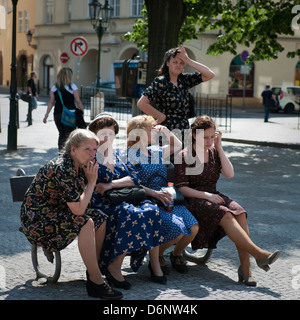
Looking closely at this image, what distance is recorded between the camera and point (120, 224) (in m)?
5.39

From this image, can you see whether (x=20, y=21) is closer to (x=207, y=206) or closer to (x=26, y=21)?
(x=26, y=21)

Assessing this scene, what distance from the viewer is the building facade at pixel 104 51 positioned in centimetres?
4106

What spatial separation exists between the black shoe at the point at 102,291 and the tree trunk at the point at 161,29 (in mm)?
9278

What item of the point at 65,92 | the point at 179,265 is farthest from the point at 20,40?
the point at 179,265

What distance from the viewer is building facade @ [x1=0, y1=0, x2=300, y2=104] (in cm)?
4106

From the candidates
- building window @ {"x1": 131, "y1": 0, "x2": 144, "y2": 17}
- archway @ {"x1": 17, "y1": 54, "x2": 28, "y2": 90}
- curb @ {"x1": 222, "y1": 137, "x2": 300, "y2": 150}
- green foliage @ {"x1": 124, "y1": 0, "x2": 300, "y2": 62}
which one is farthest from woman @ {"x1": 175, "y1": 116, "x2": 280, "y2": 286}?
archway @ {"x1": 17, "y1": 54, "x2": 28, "y2": 90}

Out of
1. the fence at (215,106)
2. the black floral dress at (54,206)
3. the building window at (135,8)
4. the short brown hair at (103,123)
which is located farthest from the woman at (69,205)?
the building window at (135,8)

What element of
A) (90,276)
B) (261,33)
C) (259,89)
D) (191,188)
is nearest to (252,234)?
(191,188)

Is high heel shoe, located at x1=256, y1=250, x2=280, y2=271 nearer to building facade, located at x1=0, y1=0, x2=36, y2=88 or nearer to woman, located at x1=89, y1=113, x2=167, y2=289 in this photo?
woman, located at x1=89, y1=113, x2=167, y2=289

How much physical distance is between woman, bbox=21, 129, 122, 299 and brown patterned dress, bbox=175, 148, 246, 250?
3.52 ft

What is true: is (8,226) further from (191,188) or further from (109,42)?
(109,42)

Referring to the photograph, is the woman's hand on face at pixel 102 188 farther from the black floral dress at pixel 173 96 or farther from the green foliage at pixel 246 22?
the green foliage at pixel 246 22

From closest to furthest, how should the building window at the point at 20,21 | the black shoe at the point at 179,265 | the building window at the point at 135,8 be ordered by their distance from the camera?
the black shoe at the point at 179,265 → the building window at the point at 135,8 → the building window at the point at 20,21

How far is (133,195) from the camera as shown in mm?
5527
